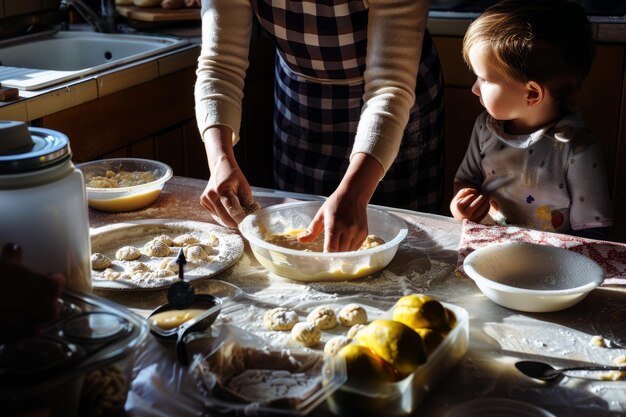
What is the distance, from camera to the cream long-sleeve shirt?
1436mm

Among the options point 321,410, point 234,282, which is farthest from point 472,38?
point 321,410

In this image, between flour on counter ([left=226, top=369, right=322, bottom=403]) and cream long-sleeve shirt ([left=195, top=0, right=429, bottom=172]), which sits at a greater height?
cream long-sleeve shirt ([left=195, top=0, right=429, bottom=172])

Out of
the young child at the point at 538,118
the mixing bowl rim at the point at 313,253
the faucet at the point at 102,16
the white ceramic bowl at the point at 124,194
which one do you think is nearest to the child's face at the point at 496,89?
the young child at the point at 538,118

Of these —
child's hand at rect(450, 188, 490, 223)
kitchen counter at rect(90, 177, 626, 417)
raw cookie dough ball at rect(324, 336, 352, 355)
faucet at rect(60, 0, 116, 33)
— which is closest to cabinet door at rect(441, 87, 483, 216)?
child's hand at rect(450, 188, 490, 223)

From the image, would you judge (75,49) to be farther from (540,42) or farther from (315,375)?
(315,375)

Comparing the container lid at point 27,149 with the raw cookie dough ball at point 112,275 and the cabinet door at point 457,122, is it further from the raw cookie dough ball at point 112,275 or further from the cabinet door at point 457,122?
the cabinet door at point 457,122

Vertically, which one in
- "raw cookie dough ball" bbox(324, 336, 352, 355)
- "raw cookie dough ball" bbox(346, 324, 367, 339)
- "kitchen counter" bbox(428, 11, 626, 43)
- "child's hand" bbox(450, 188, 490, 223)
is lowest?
"child's hand" bbox(450, 188, 490, 223)

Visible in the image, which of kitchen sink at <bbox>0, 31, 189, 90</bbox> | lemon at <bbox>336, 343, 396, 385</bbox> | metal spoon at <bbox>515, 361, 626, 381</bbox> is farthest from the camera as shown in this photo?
kitchen sink at <bbox>0, 31, 189, 90</bbox>

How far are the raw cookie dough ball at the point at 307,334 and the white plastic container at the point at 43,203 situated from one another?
0.29 metres

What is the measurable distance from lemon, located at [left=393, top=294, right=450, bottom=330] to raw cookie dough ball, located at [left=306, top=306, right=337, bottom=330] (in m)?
0.12

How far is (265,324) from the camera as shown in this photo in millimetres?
1134

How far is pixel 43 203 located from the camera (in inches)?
36.3

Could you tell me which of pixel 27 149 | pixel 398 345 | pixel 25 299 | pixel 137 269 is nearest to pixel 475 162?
pixel 137 269

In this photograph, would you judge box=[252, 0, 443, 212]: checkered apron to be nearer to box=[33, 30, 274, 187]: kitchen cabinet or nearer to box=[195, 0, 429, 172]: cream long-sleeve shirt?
box=[195, 0, 429, 172]: cream long-sleeve shirt
